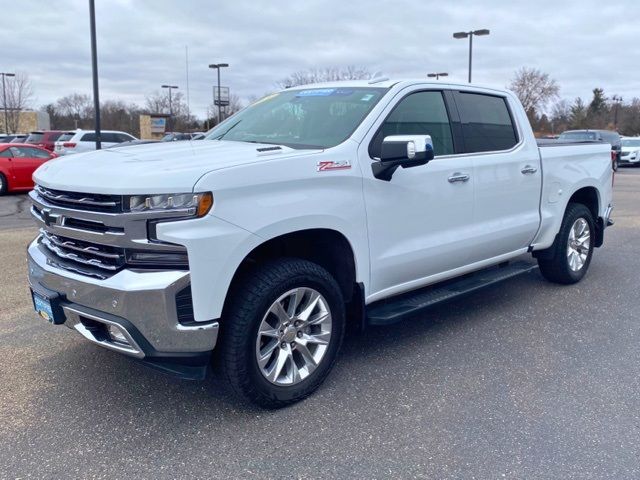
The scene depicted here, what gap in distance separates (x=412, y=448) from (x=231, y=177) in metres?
1.69

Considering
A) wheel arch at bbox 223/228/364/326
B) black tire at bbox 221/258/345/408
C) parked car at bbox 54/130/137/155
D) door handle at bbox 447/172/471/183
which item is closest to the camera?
black tire at bbox 221/258/345/408

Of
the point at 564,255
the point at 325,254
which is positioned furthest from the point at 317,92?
the point at 564,255

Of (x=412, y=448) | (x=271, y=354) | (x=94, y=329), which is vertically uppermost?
(x=94, y=329)

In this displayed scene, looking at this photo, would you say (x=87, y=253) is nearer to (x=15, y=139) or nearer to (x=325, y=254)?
(x=325, y=254)

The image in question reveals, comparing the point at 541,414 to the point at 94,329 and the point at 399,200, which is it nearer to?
the point at 399,200

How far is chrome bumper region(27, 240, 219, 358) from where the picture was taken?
292 cm

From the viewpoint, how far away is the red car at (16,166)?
15516 mm

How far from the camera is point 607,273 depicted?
6781 millimetres

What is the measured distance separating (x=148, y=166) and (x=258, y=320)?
1.01 metres

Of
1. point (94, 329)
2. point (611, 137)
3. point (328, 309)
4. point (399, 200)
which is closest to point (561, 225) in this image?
point (399, 200)

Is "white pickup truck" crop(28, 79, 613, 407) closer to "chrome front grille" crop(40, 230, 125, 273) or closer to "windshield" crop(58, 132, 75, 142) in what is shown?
"chrome front grille" crop(40, 230, 125, 273)

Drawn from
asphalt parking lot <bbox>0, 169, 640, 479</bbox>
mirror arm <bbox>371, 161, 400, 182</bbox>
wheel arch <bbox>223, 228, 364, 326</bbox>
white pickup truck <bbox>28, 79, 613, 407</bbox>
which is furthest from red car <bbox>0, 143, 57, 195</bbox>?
mirror arm <bbox>371, 161, 400, 182</bbox>

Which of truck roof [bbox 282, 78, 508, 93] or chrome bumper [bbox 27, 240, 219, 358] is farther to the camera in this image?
truck roof [bbox 282, 78, 508, 93]

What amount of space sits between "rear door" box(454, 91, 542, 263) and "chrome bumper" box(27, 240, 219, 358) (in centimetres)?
254
